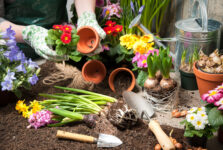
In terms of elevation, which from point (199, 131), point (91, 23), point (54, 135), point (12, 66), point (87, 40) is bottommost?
point (54, 135)

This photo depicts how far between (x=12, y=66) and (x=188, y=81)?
3.88 ft

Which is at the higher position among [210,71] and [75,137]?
[210,71]

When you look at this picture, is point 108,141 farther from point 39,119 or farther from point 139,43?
point 139,43

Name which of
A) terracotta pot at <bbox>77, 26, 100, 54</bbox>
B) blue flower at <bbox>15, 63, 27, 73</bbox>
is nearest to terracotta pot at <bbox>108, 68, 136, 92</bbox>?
terracotta pot at <bbox>77, 26, 100, 54</bbox>

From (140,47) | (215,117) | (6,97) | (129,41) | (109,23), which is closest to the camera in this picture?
(215,117)

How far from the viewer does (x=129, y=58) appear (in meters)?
1.94

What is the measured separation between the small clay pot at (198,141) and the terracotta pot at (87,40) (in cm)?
78

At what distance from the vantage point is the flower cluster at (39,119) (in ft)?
4.72

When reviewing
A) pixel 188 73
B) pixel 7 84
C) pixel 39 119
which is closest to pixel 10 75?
pixel 7 84

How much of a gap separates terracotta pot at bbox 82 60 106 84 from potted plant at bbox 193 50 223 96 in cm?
67

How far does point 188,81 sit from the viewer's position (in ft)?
5.95

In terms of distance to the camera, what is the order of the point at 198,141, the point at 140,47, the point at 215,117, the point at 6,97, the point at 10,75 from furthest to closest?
the point at 140,47 → the point at 6,97 → the point at 10,75 → the point at 198,141 → the point at 215,117

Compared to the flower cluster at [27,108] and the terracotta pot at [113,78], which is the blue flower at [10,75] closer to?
the flower cluster at [27,108]

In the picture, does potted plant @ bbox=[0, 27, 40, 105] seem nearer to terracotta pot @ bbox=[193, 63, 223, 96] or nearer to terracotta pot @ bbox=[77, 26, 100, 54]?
terracotta pot @ bbox=[77, 26, 100, 54]
